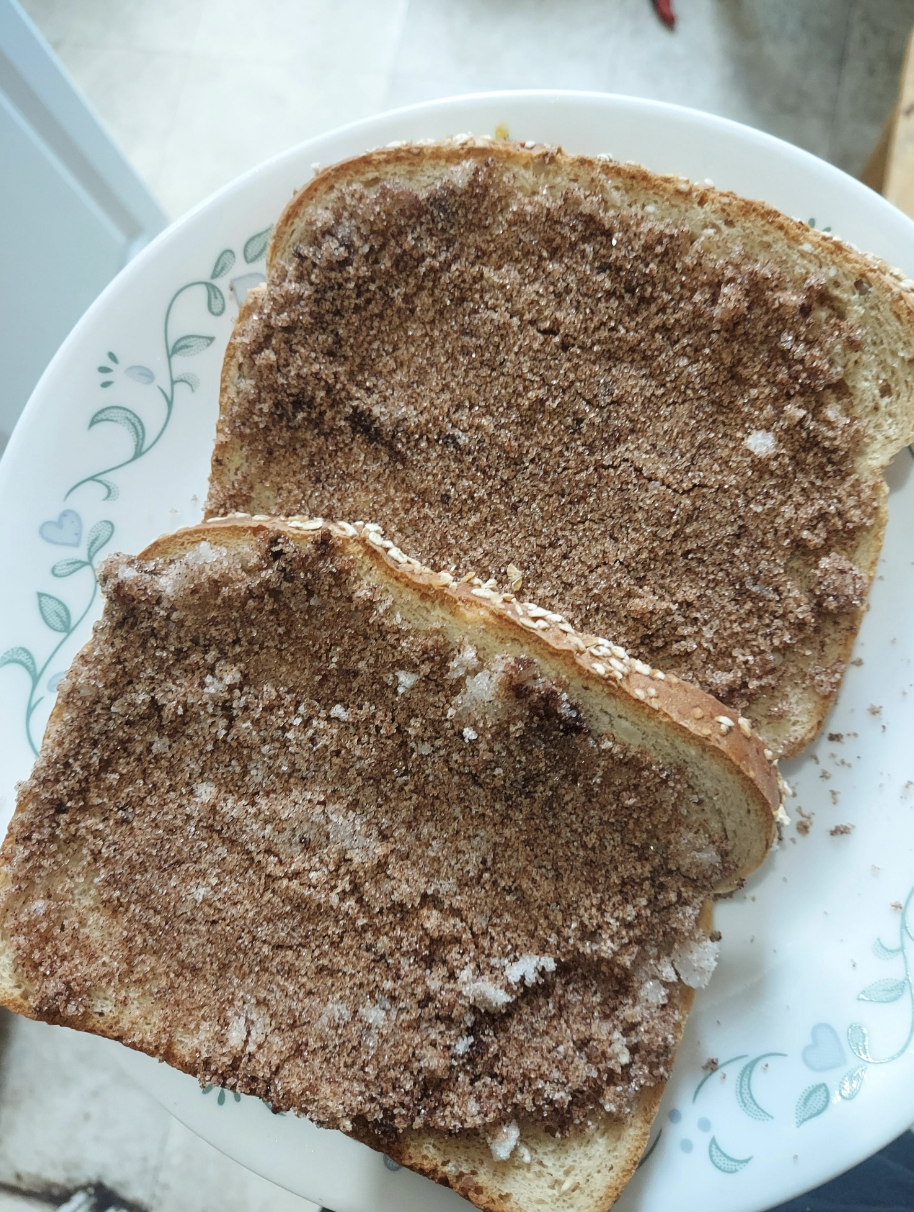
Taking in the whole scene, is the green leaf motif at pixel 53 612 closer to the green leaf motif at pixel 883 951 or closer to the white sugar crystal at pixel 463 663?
the white sugar crystal at pixel 463 663

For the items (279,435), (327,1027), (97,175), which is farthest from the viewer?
(97,175)

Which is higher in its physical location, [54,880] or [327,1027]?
[54,880]

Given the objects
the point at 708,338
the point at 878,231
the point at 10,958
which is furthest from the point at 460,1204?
the point at 878,231

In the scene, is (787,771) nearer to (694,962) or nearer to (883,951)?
(883,951)

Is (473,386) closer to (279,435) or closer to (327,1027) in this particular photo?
(279,435)

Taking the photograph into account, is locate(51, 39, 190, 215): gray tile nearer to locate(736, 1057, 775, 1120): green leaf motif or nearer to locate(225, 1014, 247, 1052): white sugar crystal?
locate(225, 1014, 247, 1052): white sugar crystal

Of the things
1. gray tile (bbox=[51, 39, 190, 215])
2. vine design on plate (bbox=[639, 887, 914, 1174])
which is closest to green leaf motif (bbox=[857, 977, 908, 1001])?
vine design on plate (bbox=[639, 887, 914, 1174])

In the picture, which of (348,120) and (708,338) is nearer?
(708,338)

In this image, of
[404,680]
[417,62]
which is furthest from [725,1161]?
[417,62]
